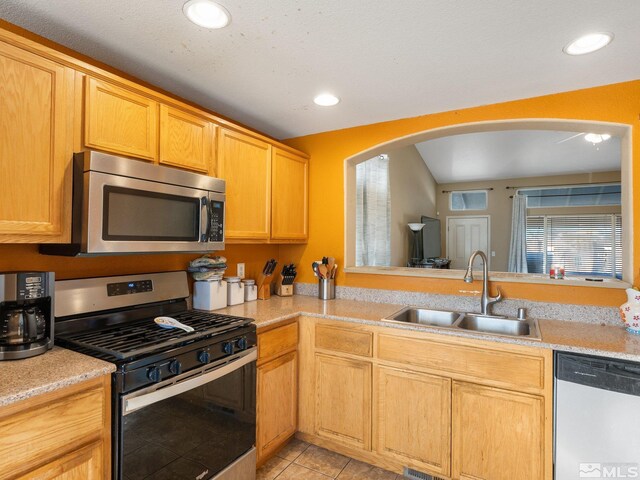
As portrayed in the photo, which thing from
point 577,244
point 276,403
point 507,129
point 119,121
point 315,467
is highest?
point 507,129

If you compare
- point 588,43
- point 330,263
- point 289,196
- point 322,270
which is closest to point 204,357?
point 322,270

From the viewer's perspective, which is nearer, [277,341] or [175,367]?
[175,367]

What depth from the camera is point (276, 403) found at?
2.15 m

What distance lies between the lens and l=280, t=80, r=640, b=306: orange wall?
1990mm

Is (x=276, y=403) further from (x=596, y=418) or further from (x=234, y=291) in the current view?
(x=596, y=418)

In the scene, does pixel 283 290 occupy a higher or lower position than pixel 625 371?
higher

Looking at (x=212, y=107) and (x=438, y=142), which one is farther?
(x=438, y=142)

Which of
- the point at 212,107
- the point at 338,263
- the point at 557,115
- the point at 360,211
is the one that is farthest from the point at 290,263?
the point at 557,115

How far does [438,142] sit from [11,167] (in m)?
5.67

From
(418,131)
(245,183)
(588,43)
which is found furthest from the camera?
(418,131)

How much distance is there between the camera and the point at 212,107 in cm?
240

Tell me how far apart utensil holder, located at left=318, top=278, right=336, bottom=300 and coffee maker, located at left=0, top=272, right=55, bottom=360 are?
5.73 ft

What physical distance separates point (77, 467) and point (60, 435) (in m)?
0.14

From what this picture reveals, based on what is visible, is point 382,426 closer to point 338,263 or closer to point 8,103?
point 338,263
